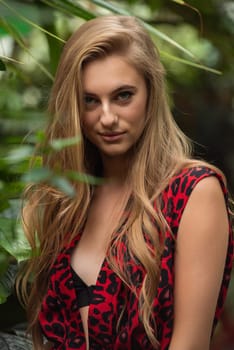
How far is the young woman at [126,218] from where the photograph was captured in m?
2.21

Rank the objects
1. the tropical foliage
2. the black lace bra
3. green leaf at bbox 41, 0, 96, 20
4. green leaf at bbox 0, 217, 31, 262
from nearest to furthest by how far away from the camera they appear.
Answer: green leaf at bbox 0, 217, 31, 262, green leaf at bbox 41, 0, 96, 20, the black lace bra, the tropical foliage

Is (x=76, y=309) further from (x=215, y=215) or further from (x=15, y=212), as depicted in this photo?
(x=215, y=215)

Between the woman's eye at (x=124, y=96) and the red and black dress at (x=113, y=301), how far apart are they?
22 cm

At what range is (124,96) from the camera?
225 centimetres

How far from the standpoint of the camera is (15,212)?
8.21ft

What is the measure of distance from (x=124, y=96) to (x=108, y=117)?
0.08 metres

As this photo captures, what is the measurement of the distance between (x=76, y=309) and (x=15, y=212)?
297 millimetres

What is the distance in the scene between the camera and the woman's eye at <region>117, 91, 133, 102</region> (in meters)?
2.24

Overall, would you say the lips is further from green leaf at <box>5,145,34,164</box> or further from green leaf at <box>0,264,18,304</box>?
green leaf at <box>5,145,34,164</box>

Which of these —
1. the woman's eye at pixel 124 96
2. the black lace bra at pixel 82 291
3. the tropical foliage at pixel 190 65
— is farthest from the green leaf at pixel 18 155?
the tropical foliage at pixel 190 65

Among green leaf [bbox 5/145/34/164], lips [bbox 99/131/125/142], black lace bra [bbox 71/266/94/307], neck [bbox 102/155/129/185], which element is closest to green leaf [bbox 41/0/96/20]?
lips [bbox 99/131/125/142]

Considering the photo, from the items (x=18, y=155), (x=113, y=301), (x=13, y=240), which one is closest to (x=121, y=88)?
(x=113, y=301)

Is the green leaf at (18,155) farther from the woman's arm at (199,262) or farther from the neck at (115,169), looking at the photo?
the neck at (115,169)

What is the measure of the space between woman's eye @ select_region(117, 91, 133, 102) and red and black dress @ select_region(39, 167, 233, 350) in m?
0.22
